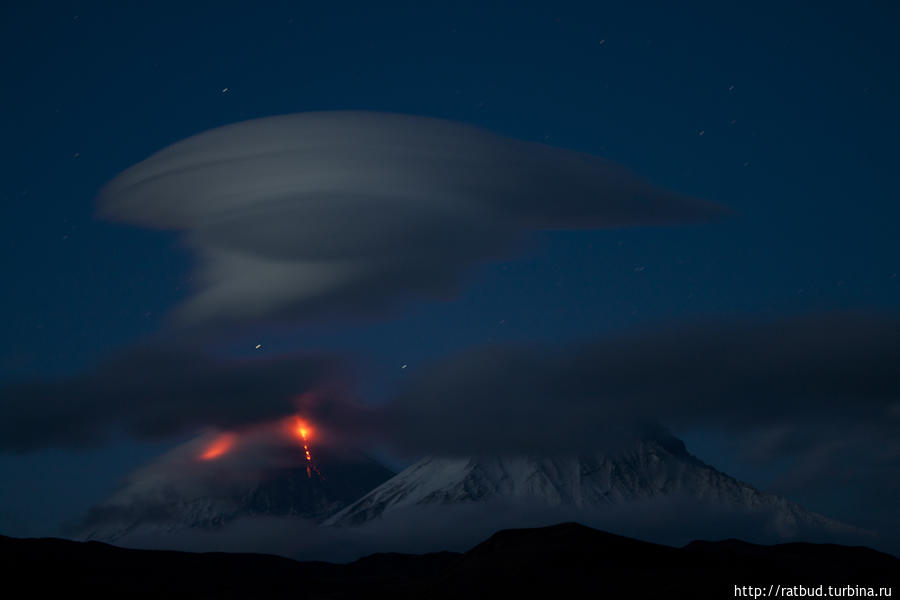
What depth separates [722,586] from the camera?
7746 inches

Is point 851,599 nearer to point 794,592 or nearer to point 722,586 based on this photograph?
point 794,592

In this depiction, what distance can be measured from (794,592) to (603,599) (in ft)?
118

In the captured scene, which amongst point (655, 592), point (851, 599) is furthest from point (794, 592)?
point (655, 592)

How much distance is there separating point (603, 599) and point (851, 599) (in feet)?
153

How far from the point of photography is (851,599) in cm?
19175

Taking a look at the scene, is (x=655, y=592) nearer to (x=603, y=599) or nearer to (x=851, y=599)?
(x=603, y=599)

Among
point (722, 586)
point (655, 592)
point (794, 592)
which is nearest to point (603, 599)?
point (655, 592)

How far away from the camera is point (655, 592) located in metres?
199

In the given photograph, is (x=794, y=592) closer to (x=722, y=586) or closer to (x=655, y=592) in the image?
(x=722, y=586)

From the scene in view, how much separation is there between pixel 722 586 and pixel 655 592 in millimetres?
12894

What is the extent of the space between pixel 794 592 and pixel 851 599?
11739 millimetres

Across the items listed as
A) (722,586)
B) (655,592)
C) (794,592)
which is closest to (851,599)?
(794,592)

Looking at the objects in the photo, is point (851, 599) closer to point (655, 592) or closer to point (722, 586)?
point (722, 586)

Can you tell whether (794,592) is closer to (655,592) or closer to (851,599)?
Answer: (851,599)
